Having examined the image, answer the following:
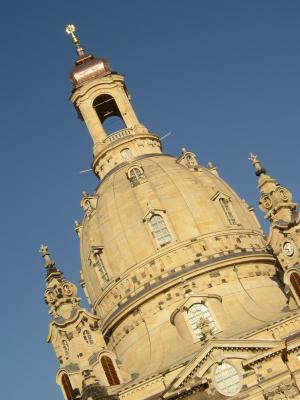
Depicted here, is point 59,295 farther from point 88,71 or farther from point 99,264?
point 88,71

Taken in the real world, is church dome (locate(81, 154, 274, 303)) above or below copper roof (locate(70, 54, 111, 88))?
below

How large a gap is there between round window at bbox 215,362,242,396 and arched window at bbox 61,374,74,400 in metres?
10.5

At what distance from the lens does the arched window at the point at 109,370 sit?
5765 centimetres

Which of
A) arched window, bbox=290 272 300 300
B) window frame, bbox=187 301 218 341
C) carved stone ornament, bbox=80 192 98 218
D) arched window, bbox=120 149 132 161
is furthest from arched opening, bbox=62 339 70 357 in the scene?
arched window, bbox=120 149 132 161

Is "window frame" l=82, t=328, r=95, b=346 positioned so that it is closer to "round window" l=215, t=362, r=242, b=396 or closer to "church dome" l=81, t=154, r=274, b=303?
"church dome" l=81, t=154, r=274, b=303

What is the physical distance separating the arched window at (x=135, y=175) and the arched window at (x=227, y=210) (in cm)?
607

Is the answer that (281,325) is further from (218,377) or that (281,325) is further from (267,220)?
(267,220)

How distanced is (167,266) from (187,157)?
11201mm

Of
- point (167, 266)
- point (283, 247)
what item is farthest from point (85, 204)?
point (283, 247)

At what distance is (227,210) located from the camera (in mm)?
64875

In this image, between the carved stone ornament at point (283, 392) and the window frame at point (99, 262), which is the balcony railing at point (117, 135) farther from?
the carved stone ornament at point (283, 392)

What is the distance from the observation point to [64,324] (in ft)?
196

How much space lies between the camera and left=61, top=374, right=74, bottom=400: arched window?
58.1 m

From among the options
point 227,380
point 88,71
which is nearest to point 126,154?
point 88,71
